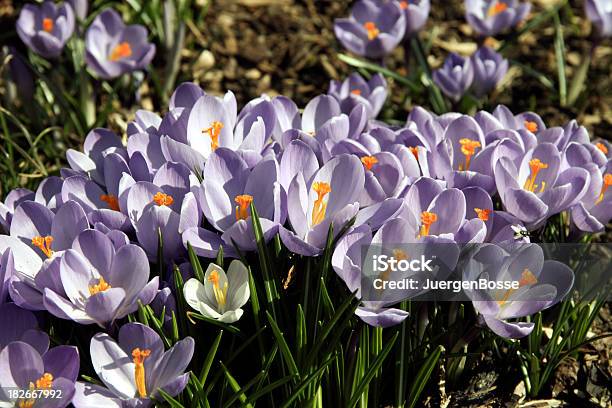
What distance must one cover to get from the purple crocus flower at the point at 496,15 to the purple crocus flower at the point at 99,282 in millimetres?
1889

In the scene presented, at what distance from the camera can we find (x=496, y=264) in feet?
5.50

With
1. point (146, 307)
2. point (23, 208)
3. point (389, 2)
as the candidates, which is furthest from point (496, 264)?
point (389, 2)

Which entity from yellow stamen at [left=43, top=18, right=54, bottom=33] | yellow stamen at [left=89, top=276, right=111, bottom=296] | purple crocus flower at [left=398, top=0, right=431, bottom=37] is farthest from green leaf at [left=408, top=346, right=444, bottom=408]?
yellow stamen at [left=43, top=18, right=54, bottom=33]

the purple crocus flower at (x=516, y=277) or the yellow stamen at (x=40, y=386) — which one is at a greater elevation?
the purple crocus flower at (x=516, y=277)

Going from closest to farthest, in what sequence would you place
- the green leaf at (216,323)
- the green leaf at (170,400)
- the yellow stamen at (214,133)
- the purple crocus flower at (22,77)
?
the green leaf at (170,400)
the green leaf at (216,323)
the yellow stamen at (214,133)
the purple crocus flower at (22,77)

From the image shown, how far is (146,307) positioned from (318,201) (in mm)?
425

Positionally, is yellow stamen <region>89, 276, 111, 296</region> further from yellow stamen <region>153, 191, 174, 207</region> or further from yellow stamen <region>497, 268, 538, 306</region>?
yellow stamen <region>497, 268, 538, 306</region>

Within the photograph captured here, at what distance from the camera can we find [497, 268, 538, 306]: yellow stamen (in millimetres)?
1659

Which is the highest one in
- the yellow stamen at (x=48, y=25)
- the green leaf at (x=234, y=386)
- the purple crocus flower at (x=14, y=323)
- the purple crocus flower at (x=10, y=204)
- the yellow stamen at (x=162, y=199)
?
the yellow stamen at (x=162, y=199)

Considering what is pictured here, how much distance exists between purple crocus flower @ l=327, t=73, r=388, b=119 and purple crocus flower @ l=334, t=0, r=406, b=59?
9.2 inches

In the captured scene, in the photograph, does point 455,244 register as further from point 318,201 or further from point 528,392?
point 528,392

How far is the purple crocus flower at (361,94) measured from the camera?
2463 millimetres

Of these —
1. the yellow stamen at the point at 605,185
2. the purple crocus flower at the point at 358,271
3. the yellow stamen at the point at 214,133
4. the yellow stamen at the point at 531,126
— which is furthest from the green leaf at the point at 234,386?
the yellow stamen at the point at 531,126

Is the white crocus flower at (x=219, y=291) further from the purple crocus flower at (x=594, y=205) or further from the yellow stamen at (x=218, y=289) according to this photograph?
the purple crocus flower at (x=594, y=205)
